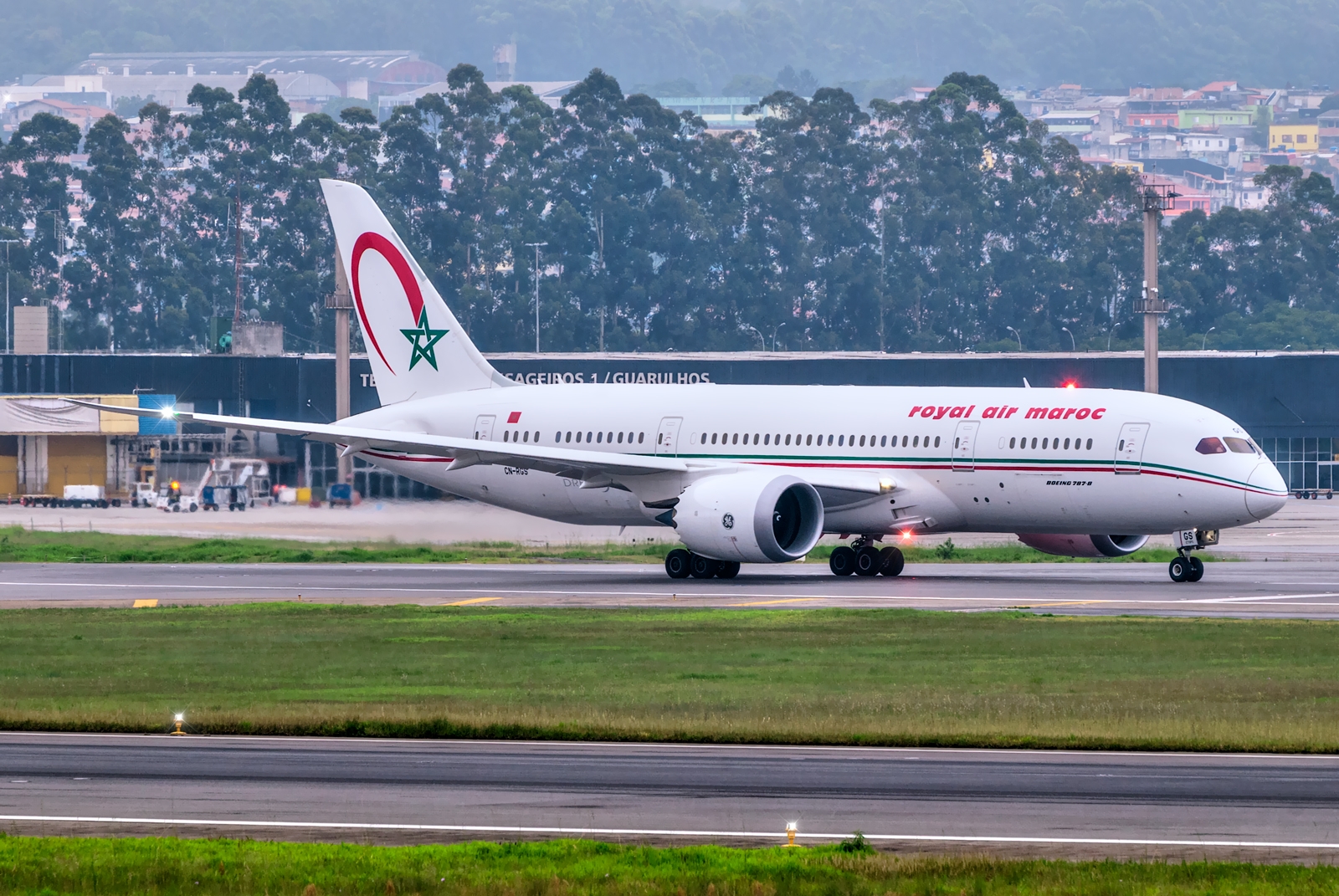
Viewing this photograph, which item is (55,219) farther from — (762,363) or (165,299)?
(762,363)

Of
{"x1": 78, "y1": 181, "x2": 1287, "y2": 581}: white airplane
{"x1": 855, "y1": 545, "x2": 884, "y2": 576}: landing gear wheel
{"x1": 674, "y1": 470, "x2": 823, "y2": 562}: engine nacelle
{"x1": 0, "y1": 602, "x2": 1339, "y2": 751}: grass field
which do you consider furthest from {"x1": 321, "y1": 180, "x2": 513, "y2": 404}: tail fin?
{"x1": 0, "y1": 602, "x2": 1339, "y2": 751}: grass field

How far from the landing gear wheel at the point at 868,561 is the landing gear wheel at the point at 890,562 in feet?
0.21

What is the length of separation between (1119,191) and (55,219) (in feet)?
327

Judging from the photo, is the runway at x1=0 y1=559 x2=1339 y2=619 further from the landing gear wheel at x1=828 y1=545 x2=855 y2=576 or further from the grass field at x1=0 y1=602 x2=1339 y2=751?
the grass field at x1=0 y1=602 x2=1339 y2=751

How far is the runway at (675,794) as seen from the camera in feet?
59.6

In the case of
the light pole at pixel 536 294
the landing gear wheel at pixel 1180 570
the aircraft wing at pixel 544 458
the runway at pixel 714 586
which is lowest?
the runway at pixel 714 586

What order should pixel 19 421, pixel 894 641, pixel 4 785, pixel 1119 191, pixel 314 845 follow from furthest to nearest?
pixel 1119 191, pixel 19 421, pixel 894 641, pixel 4 785, pixel 314 845

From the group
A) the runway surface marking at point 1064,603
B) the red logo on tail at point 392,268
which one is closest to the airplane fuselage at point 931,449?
the red logo on tail at point 392,268

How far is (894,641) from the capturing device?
113ft

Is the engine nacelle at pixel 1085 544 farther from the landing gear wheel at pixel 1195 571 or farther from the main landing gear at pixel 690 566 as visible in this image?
the main landing gear at pixel 690 566

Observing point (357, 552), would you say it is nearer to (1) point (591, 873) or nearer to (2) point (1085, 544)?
(2) point (1085, 544)

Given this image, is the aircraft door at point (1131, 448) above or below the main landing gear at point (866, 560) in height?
above

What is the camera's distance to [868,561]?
51.2 meters

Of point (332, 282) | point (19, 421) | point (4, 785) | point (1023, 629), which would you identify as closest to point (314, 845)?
point (4, 785)
